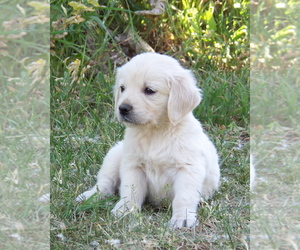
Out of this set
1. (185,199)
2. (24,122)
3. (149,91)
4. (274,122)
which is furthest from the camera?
(149,91)

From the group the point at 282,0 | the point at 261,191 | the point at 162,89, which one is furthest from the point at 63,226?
the point at 282,0

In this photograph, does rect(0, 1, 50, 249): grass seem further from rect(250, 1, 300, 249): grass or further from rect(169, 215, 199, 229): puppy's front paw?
rect(169, 215, 199, 229): puppy's front paw

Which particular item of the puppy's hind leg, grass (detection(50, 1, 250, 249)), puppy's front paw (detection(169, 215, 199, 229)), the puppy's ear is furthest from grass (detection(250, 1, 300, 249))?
the puppy's hind leg

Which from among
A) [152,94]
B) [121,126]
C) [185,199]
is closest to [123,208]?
[185,199]

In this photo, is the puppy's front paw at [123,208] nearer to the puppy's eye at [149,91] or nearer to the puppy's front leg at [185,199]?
the puppy's front leg at [185,199]

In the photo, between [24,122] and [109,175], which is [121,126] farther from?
[24,122]
